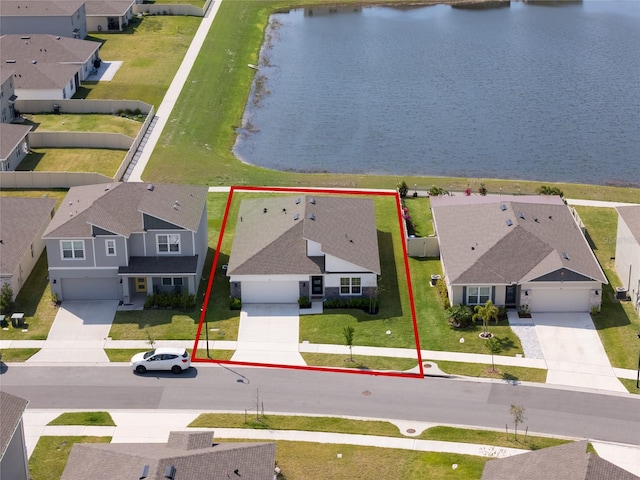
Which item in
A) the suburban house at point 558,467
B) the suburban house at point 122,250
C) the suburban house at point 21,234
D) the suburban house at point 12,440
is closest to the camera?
the suburban house at point 558,467

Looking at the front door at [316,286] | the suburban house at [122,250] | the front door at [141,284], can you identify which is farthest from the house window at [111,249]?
the front door at [316,286]

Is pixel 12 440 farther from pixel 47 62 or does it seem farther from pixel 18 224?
pixel 47 62

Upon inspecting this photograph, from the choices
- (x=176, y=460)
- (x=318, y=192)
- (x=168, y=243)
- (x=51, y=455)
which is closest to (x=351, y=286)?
(x=168, y=243)

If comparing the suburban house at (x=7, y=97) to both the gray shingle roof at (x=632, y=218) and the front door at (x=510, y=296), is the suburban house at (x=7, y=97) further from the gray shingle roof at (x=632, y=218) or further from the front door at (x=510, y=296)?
the gray shingle roof at (x=632, y=218)

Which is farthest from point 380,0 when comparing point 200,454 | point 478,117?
point 200,454

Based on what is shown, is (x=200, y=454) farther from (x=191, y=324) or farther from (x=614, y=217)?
(x=614, y=217)
